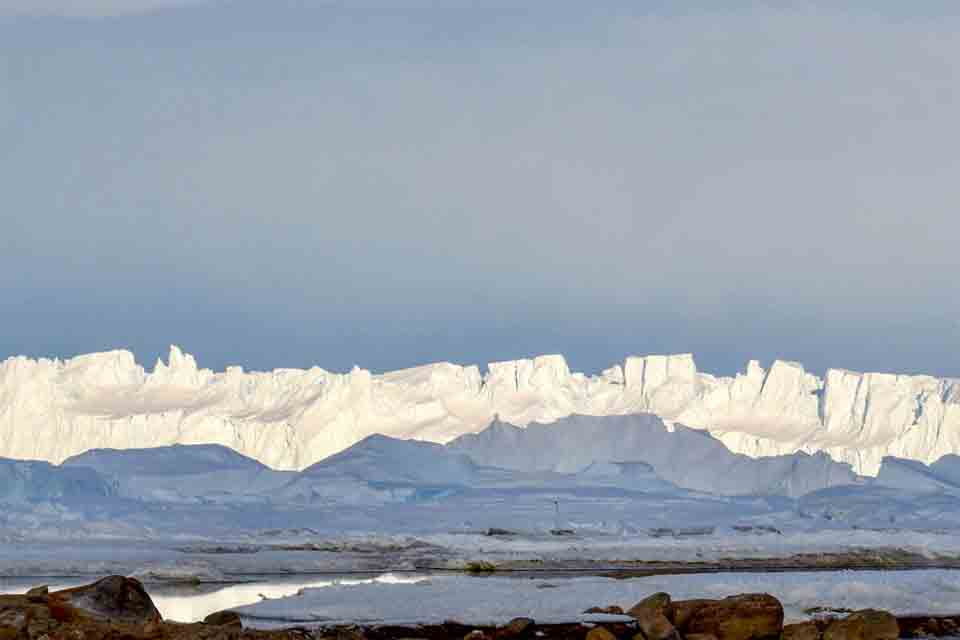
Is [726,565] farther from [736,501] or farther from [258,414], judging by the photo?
[258,414]

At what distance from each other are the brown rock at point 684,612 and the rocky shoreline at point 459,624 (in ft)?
0.04

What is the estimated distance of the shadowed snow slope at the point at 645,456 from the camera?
10806 centimetres

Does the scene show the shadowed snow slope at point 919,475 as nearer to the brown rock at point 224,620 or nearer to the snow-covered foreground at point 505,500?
the snow-covered foreground at point 505,500

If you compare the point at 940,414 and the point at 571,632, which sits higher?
the point at 940,414

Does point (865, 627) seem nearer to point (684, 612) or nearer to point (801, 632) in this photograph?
point (801, 632)

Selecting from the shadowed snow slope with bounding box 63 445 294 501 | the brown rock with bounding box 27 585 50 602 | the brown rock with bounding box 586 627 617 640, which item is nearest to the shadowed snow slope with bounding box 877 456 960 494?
the shadowed snow slope with bounding box 63 445 294 501

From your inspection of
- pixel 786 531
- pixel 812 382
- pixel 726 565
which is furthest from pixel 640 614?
pixel 812 382

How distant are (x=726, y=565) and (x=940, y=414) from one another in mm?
106778

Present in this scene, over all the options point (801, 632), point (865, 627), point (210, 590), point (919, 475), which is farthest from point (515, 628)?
point (919, 475)

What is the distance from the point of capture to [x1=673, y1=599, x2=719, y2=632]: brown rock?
21344 mm

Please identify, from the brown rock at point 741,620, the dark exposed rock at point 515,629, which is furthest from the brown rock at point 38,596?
the brown rock at point 741,620

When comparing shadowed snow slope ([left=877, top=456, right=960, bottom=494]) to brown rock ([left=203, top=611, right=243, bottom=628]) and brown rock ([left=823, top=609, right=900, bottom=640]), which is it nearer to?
brown rock ([left=823, top=609, right=900, bottom=640])

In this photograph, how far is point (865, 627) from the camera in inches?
834

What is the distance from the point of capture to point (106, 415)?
431 ft
